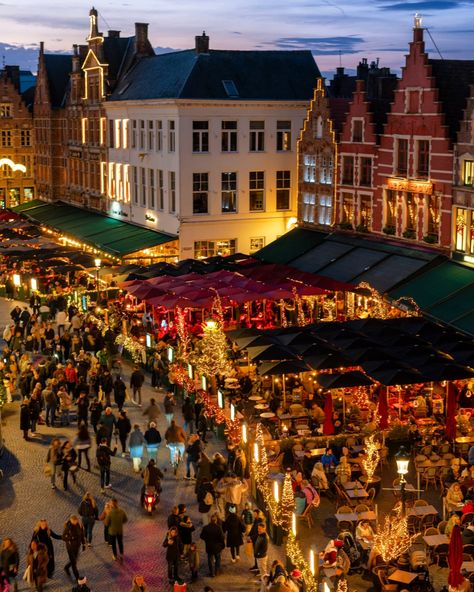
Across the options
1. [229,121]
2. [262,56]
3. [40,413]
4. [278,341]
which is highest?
[262,56]

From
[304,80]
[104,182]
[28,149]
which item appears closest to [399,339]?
[304,80]

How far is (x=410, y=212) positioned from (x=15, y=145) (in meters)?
49.7

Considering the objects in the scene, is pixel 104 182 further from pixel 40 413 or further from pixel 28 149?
pixel 40 413

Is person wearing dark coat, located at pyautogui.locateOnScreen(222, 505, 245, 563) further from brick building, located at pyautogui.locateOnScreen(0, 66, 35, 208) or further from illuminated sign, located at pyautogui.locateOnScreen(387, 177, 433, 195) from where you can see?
brick building, located at pyautogui.locateOnScreen(0, 66, 35, 208)

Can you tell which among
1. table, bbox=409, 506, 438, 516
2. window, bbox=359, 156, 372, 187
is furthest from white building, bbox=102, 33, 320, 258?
table, bbox=409, 506, 438, 516

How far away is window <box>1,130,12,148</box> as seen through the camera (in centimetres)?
7694

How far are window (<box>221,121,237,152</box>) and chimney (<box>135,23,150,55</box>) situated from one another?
504 inches

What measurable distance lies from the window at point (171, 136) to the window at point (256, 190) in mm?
4224

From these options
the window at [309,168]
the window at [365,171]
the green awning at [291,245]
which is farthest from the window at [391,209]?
→ the window at [309,168]

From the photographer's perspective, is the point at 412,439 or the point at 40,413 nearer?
the point at 412,439

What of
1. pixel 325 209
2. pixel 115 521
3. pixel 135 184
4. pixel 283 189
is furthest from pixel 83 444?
pixel 135 184

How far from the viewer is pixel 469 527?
18.1 metres

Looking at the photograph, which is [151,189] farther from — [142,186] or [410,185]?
[410,185]

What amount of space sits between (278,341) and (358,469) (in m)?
6.58
